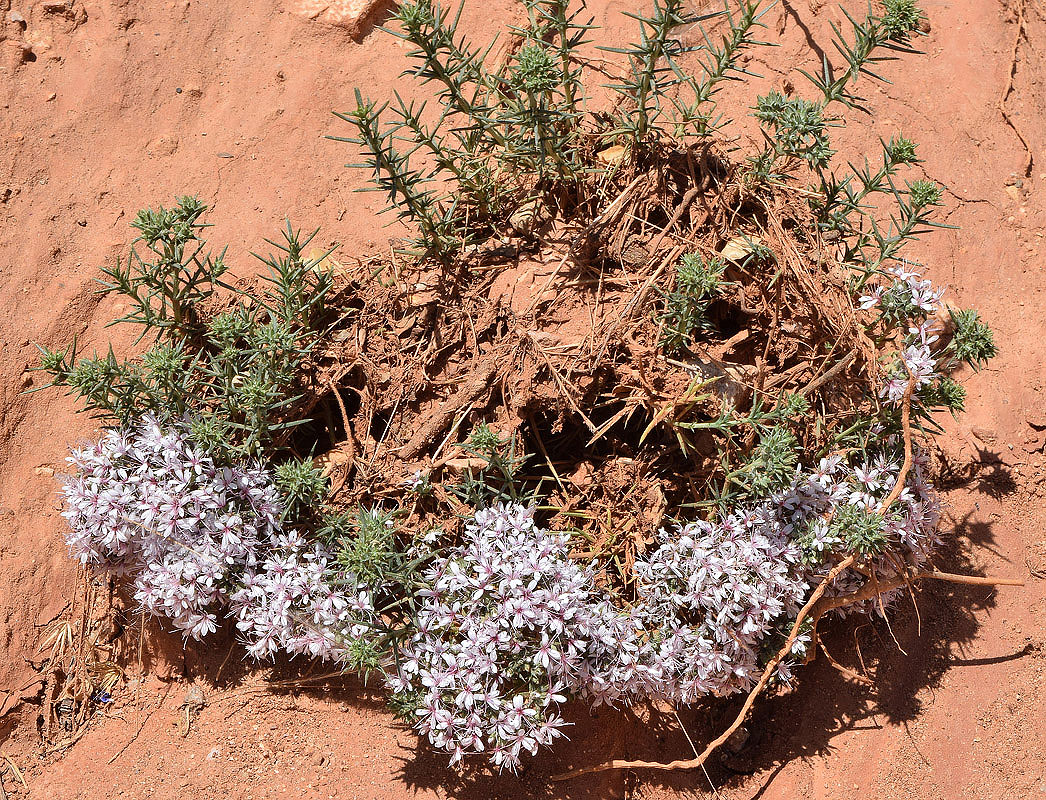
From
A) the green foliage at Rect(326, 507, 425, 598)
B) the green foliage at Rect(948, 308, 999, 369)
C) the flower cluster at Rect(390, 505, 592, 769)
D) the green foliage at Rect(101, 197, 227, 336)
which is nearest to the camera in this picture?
the flower cluster at Rect(390, 505, 592, 769)

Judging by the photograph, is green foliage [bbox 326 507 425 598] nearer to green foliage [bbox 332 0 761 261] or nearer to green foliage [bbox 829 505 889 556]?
green foliage [bbox 332 0 761 261]

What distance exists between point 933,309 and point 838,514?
3.35 ft

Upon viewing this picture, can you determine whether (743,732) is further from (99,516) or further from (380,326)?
(99,516)

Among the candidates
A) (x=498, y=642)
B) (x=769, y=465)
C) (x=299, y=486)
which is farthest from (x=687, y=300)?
(x=299, y=486)

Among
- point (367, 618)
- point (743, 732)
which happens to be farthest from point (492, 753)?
point (743, 732)

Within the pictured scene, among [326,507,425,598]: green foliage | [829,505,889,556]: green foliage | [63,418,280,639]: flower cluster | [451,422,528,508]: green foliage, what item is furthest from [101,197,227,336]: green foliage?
[829,505,889,556]: green foliage

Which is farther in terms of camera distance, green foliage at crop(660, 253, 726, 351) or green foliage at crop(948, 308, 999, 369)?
green foliage at crop(948, 308, 999, 369)

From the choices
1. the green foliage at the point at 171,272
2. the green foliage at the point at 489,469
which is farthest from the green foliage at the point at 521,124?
the green foliage at the point at 489,469

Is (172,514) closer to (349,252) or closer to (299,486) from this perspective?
(299,486)

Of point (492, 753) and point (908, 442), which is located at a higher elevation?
point (908, 442)

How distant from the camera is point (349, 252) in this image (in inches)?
178

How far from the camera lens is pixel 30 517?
4.00 meters

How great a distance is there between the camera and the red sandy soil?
3768 millimetres

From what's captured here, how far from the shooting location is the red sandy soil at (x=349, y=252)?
12.4 feet
